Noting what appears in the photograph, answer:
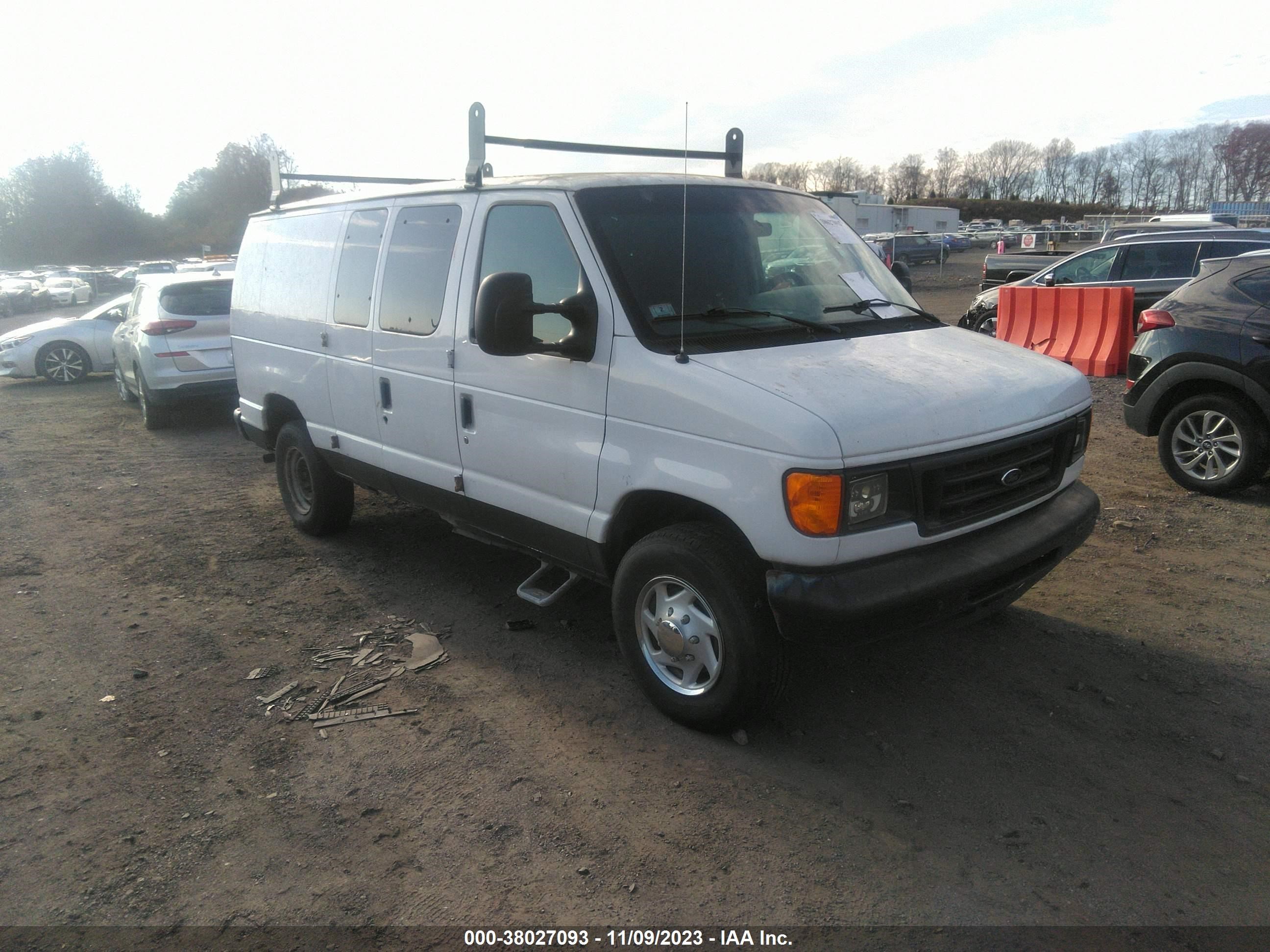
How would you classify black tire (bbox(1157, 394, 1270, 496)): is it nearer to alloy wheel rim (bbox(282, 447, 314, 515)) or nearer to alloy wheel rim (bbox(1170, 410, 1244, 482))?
alloy wheel rim (bbox(1170, 410, 1244, 482))

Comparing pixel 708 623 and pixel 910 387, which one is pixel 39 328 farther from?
pixel 910 387

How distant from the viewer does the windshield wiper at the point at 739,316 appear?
12.4ft

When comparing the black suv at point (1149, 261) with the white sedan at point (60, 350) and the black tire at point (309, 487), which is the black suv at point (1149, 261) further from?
the white sedan at point (60, 350)

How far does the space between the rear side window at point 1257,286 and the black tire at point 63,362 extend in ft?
55.3

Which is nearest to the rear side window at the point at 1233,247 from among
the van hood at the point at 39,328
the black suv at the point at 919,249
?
the van hood at the point at 39,328

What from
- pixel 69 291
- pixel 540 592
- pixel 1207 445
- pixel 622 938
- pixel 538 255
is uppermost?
pixel 538 255

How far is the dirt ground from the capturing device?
2.92m

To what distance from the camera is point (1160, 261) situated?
12.4 metres

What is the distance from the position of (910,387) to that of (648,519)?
1.19m

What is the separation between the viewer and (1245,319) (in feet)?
20.8

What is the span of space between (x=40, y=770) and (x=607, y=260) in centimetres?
311

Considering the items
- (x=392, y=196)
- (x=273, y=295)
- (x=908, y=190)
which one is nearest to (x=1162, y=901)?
(x=392, y=196)

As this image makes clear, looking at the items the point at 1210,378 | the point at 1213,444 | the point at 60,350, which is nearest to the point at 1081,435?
the point at 1210,378

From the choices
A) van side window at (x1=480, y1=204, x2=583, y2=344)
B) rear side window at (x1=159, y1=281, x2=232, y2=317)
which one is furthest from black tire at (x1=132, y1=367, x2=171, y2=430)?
van side window at (x1=480, y1=204, x2=583, y2=344)
